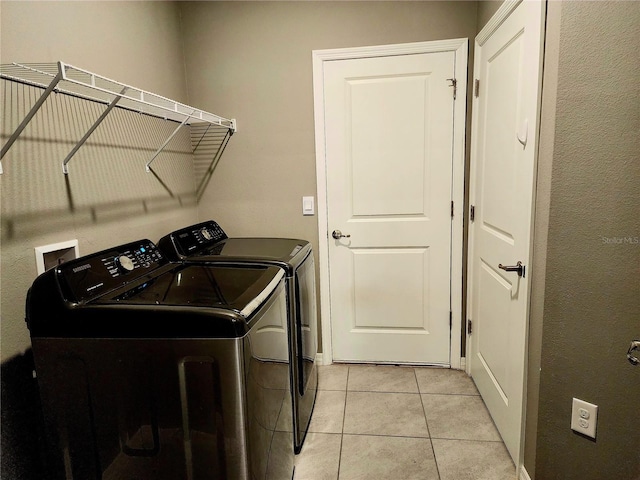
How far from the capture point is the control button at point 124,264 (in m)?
1.33

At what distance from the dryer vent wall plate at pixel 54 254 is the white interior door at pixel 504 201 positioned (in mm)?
1743

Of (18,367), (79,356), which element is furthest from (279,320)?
(18,367)

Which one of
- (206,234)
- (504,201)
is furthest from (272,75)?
(504,201)

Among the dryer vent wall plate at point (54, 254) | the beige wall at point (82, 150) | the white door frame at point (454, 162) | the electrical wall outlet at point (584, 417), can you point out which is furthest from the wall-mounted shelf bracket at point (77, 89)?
the electrical wall outlet at point (584, 417)

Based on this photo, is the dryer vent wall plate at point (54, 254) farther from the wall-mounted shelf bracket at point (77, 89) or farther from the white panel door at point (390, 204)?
the white panel door at point (390, 204)

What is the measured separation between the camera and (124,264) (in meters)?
1.36

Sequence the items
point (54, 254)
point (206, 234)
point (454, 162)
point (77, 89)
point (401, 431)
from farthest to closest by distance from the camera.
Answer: point (454, 162) → point (206, 234) → point (401, 431) → point (77, 89) → point (54, 254)

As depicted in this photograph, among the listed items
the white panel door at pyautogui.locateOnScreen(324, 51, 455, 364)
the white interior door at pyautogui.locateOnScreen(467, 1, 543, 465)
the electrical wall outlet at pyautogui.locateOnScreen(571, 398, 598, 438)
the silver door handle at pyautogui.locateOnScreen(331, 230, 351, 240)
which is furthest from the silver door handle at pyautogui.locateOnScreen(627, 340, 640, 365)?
the silver door handle at pyautogui.locateOnScreen(331, 230, 351, 240)

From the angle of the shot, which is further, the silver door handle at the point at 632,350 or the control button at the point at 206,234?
the control button at the point at 206,234

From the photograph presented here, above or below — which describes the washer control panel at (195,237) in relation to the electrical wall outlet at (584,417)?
above

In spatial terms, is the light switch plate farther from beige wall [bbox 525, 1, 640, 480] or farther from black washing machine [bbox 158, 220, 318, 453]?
beige wall [bbox 525, 1, 640, 480]

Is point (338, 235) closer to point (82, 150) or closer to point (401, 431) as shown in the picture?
point (401, 431)

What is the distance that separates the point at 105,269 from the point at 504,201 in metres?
1.68

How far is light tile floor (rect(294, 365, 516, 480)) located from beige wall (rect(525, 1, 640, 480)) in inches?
15.9
